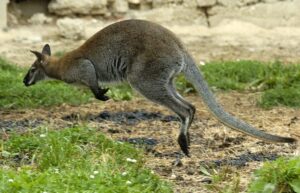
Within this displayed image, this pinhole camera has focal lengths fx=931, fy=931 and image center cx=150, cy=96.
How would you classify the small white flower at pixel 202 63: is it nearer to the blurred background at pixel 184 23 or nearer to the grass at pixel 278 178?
the blurred background at pixel 184 23

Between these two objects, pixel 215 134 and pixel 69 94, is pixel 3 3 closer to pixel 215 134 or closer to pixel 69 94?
pixel 69 94

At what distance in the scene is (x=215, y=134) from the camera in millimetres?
8000

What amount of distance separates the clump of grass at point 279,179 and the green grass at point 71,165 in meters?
0.62

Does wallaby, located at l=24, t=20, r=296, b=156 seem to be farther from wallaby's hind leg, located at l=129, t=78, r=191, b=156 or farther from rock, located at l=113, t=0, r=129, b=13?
rock, located at l=113, t=0, r=129, b=13

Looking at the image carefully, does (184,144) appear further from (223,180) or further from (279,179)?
(279,179)

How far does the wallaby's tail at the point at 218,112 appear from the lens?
6809 millimetres

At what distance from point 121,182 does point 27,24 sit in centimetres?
697

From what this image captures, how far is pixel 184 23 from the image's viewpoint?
12836 millimetres

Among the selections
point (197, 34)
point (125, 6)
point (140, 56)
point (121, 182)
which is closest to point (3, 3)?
point (125, 6)

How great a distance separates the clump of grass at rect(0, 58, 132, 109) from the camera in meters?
9.34

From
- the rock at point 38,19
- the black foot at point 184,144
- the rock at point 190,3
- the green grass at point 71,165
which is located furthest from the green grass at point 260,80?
the green grass at point 71,165

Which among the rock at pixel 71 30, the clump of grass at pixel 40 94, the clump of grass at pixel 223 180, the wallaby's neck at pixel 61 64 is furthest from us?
the rock at pixel 71 30

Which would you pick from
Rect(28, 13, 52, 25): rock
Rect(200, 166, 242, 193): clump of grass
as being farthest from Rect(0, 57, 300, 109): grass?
Rect(200, 166, 242, 193): clump of grass

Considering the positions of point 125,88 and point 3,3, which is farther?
point 3,3
